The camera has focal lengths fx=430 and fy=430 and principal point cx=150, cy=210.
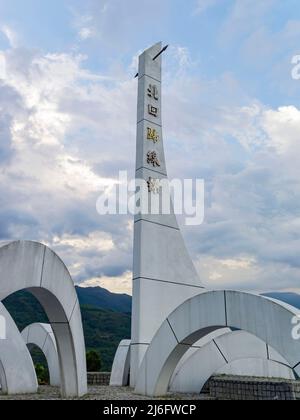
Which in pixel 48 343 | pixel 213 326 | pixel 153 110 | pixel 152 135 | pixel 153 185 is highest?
pixel 153 110

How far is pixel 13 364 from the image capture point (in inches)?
550

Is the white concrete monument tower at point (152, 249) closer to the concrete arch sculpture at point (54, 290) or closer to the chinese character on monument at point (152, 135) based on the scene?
the chinese character on monument at point (152, 135)

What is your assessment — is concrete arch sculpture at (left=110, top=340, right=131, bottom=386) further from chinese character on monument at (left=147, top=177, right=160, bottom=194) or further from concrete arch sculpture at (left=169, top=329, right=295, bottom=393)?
chinese character on monument at (left=147, top=177, right=160, bottom=194)

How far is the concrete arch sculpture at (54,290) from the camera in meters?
8.73

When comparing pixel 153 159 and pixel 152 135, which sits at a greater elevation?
pixel 152 135

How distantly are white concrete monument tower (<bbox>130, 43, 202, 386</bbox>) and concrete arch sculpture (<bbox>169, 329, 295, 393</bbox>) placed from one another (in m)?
2.76

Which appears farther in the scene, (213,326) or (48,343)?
(48,343)

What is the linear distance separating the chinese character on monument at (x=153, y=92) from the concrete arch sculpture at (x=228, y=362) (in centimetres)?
1228

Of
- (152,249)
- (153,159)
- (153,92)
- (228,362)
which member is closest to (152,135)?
(153,159)

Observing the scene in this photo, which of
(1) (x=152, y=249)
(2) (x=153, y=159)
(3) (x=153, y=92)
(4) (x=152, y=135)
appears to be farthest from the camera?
(3) (x=153, y=92)

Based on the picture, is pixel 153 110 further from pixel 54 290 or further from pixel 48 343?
pixel 54 290

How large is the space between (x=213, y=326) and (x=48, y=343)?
40.0 feet

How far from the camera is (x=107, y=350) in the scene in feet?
151
